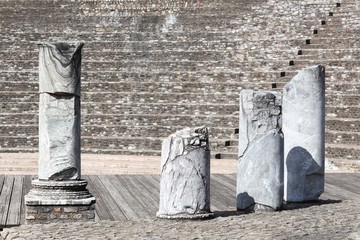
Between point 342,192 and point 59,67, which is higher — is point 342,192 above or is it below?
below

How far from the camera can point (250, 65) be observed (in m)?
24.0

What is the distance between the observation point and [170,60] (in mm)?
24734

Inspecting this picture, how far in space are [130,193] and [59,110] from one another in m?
3.34

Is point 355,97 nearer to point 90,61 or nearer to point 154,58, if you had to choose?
point 154,58

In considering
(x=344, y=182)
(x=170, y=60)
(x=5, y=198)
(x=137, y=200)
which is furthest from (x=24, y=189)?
(x=170, y=60)

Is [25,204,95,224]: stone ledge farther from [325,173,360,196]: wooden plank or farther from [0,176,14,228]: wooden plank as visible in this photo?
[325,173,360,196]: wooden plank

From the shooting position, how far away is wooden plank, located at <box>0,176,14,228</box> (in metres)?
11.5

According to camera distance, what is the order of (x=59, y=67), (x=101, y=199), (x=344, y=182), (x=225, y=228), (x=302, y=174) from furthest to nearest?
(x=344, y=182) < (x=101, y=199) < (x=302, y=174) < (x=59, y=67) < (x=225, y=228)

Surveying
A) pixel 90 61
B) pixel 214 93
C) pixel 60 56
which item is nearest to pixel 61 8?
pixel 90 61

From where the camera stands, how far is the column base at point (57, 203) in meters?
11.2

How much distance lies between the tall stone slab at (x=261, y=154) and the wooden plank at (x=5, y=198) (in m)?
3.36

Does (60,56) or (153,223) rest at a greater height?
(60,56)

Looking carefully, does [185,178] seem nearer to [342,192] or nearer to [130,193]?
[130,193]

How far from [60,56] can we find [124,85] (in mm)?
12563
